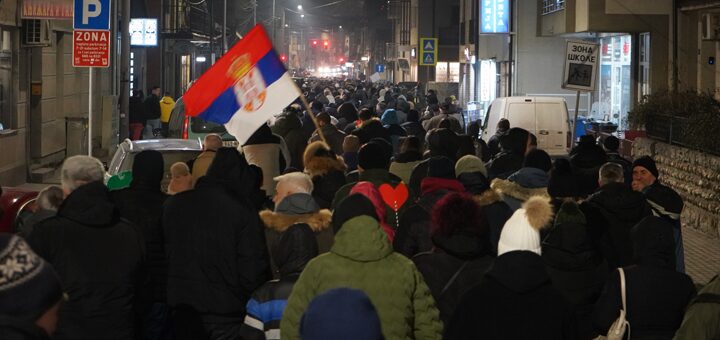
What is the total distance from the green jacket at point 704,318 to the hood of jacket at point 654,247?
1.06 meters

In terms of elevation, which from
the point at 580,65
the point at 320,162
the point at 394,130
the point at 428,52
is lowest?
the point at 320,162

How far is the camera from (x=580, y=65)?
1975cm

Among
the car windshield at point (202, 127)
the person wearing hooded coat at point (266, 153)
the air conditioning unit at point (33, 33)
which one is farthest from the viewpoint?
the air conditioning unit at point (33, 33)

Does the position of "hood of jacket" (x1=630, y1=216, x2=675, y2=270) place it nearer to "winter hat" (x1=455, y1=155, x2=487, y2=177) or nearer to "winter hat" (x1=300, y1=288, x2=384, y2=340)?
"winter hat" (x1=455, y1=155, x2=487, y2=177)

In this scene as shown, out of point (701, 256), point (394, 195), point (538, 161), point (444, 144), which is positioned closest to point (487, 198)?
point (394, 195)

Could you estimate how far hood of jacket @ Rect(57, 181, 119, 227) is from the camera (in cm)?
688

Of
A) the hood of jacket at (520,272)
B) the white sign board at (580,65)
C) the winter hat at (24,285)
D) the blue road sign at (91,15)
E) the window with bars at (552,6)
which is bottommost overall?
the hood of jacket at (520,272)

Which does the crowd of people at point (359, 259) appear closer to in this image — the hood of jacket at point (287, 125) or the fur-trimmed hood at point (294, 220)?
the fur-trimmed hood at point (294, 220)

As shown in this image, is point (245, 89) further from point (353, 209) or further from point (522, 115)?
point (522, 115)

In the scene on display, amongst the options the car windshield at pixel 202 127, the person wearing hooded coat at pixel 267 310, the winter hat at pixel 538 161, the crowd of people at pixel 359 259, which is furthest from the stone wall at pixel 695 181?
the person wearing hooded coat at pixel 267 310

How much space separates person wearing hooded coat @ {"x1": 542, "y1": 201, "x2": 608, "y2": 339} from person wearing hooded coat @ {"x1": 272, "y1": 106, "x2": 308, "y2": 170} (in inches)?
388

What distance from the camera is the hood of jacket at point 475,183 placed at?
30.8 feet

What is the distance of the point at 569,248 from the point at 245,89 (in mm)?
4678

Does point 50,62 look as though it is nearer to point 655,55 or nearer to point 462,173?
point 655,55
